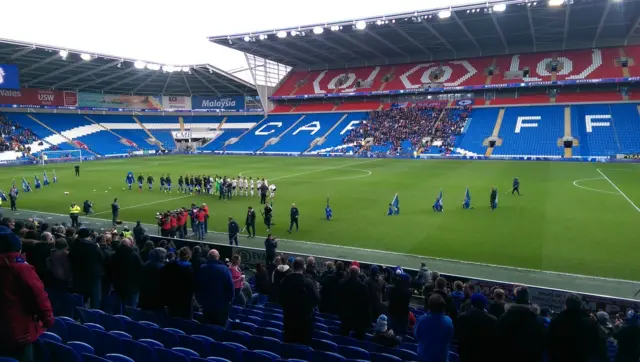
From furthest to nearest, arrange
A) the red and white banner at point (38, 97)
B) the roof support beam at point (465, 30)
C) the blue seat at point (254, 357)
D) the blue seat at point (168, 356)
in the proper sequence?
the red and white banner at point (38, 97) → the roof support beam at point (465, 30) → the blue seat at point (254, 357) → the blue seat at point (168, 356)

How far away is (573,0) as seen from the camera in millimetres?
45125

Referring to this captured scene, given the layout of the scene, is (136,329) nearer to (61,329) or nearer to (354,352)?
(61,329)

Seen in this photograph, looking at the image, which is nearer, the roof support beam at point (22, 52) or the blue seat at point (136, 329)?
the blue seat at point (136, 329)

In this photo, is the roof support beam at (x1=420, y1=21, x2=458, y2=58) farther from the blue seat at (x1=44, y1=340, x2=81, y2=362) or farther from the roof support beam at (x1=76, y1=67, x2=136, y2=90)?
the blue seat at (x1=44, y1=340, x2=81, y2=362)

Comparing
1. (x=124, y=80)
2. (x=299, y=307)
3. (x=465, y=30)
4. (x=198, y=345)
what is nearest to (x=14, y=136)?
(x=124, y=80)

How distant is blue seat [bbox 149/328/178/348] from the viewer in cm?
553

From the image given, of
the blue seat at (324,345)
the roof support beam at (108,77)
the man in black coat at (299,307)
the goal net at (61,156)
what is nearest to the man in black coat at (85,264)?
the man in black coat at (299,307)

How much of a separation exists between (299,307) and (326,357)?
0.94 meters

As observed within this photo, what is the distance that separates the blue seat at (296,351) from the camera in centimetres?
547

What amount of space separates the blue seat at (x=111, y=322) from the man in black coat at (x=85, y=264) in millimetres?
1298

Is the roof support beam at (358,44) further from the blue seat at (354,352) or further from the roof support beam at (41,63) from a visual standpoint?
the blue seat at (354,352)

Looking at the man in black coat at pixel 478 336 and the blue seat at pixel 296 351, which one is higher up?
the man in black coat at pixel 478 336

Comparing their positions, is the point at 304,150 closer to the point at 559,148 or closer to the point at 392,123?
the point at 392,123

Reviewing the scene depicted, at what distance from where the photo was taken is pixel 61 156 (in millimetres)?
63438
